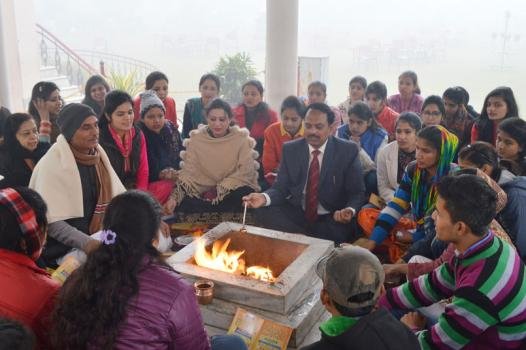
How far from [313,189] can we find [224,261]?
4.67 ft

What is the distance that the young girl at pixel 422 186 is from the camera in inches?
142

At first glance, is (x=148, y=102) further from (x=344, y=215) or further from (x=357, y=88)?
(x=357, y=88)

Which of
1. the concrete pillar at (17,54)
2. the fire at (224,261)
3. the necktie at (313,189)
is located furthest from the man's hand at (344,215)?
the concrete pillar at (17,54)

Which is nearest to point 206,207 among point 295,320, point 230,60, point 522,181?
point 295,320

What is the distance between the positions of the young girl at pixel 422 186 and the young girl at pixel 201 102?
321cm

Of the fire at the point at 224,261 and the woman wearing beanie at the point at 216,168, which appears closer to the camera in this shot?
the fire at the point at 224,261

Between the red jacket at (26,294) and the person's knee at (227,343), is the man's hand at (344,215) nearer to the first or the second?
the person's knee at (227,343)

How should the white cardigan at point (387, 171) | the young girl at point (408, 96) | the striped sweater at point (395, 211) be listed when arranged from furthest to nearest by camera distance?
the young girl at point (408, 96)
the white cardigan at point (387, 171)
the striped sweater at point (395, 211)

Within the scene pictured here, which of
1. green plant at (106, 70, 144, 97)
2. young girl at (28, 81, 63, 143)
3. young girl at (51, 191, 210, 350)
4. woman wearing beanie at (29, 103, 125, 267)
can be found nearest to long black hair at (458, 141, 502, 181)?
young girl at (51, 191, 210, 350)

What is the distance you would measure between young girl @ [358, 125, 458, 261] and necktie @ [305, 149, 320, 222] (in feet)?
2.02

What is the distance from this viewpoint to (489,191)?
2244mm

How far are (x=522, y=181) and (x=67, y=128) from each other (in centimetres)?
321

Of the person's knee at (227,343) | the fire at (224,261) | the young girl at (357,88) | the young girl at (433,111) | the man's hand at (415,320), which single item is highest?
the young girl at (357,88)

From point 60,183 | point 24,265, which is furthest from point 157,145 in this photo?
point 24,265
